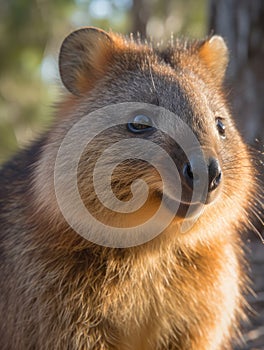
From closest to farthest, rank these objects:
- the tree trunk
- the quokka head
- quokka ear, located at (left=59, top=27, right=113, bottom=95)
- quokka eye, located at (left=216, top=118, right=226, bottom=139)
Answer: the quokka head → quokka eye, located at (left=216, top=118, right=226, bottom=139) → quokka ear, located at (left=59, top=27, right=113, bottom=95) → the tree trunk

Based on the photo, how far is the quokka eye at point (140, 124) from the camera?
4.61 meters

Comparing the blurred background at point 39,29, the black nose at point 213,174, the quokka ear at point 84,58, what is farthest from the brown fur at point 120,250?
the blurred background at point 39,29

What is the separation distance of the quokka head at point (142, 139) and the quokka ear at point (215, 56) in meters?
0.26

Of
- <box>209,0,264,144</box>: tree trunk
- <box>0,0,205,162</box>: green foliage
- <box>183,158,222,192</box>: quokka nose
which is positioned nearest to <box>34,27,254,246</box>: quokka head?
<box>183,158,222,192</box>: quokka nose

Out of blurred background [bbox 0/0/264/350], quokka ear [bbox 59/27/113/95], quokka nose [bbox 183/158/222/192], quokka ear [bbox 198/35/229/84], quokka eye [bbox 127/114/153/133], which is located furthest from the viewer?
blurred background [bbox 0/0/264/350]

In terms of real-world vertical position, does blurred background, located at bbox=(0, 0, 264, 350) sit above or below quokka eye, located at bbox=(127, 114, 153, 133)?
below

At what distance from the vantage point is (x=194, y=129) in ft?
14.5

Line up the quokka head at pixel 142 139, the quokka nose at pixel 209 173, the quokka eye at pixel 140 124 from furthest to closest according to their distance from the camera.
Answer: the quokka eye at pixel 140 124
the quokka head at pixel 142 139
the quokka nose at pixel 209 173

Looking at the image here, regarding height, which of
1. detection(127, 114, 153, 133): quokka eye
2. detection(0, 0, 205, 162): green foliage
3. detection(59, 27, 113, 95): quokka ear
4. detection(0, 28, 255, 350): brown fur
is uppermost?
detection(59, 27, 113, 95): quokka ear

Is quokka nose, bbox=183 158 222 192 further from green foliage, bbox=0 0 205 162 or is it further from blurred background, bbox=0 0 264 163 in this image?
green foliage, bbox=0 0 205 162

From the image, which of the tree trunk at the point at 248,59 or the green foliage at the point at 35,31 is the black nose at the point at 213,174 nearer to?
the tree trunk at the point at 248,59

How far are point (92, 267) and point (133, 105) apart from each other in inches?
45.4

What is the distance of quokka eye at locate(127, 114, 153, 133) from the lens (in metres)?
4.61

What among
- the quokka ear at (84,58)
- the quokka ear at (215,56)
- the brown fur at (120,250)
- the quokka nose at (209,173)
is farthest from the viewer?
the quokka ear at (215,56)
